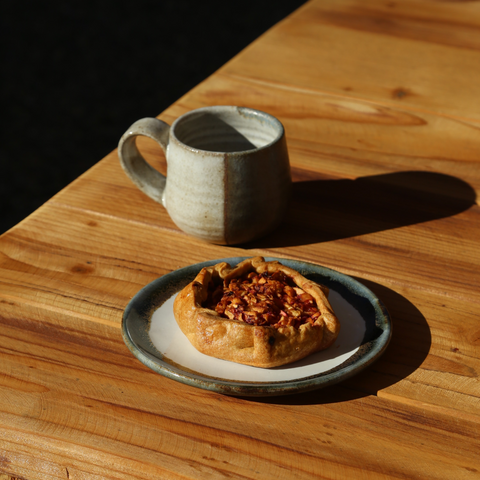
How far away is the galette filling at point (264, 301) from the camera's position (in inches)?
28.5

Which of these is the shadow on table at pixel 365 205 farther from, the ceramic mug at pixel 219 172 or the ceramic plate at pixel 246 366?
the ceramic plate at pixel 246 366

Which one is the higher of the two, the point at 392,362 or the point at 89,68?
the point at 392,362

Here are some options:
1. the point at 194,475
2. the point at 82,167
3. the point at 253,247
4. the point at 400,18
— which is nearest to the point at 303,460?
the point at 194,475

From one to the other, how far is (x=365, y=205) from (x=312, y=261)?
20 centimetres

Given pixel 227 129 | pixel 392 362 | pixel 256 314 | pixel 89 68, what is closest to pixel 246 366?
pixel 256 314

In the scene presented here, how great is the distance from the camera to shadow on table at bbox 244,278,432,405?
0.69 m

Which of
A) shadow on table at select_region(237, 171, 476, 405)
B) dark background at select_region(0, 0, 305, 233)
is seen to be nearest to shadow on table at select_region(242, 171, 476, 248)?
shadow on table at select_region(237, 171, 476, 405)

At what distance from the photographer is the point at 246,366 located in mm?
701

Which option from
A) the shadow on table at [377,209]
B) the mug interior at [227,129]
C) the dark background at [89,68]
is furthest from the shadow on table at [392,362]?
the dark background at [89,68]

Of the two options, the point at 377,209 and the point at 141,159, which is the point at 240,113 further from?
the point at 377,209

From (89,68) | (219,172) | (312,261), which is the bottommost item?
(89,68)

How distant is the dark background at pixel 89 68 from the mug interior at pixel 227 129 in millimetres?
1823

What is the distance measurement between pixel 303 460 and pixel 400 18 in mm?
1529

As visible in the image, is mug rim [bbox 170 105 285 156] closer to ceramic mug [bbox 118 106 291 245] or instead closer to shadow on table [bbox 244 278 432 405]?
ceramic mug [bbox 118 106 291 245]
